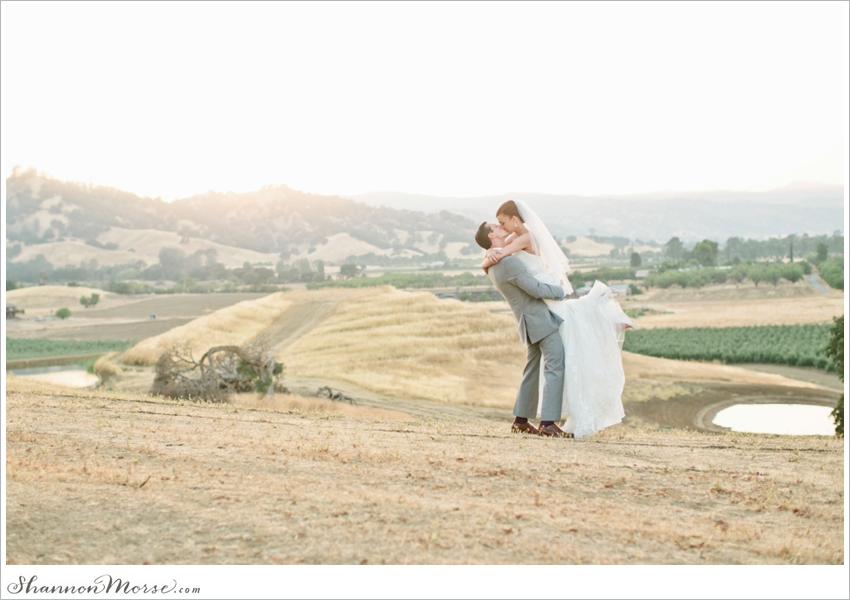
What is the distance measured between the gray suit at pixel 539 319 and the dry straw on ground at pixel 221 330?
4263cm

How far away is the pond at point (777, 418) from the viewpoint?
31703mm

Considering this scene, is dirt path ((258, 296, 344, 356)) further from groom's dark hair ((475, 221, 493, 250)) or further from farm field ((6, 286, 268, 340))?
groom's dark hair ((475, 221, 493, 250))

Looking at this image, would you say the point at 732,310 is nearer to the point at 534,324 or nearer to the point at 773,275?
the point at 773,275

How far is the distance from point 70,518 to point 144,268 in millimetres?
165992

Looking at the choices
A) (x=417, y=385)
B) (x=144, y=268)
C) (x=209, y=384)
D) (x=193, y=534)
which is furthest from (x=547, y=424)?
(x=144, y=268)

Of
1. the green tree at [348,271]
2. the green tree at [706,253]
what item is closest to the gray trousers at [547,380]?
the green tree at [348,271]

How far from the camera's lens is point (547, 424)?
7.30m

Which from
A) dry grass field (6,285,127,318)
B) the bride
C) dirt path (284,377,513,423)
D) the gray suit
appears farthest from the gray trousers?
dry grass field (6,285,127,318)

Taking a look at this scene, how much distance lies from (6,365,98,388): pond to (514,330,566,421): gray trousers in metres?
42.9

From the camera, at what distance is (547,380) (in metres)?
7.20

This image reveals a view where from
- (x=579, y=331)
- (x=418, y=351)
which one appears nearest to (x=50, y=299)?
(x=418, y=351)

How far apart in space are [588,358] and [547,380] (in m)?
0.51

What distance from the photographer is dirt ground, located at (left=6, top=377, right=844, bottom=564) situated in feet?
14.0

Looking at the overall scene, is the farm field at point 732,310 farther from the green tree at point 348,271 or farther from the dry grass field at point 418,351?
the green tree at point 348,271
